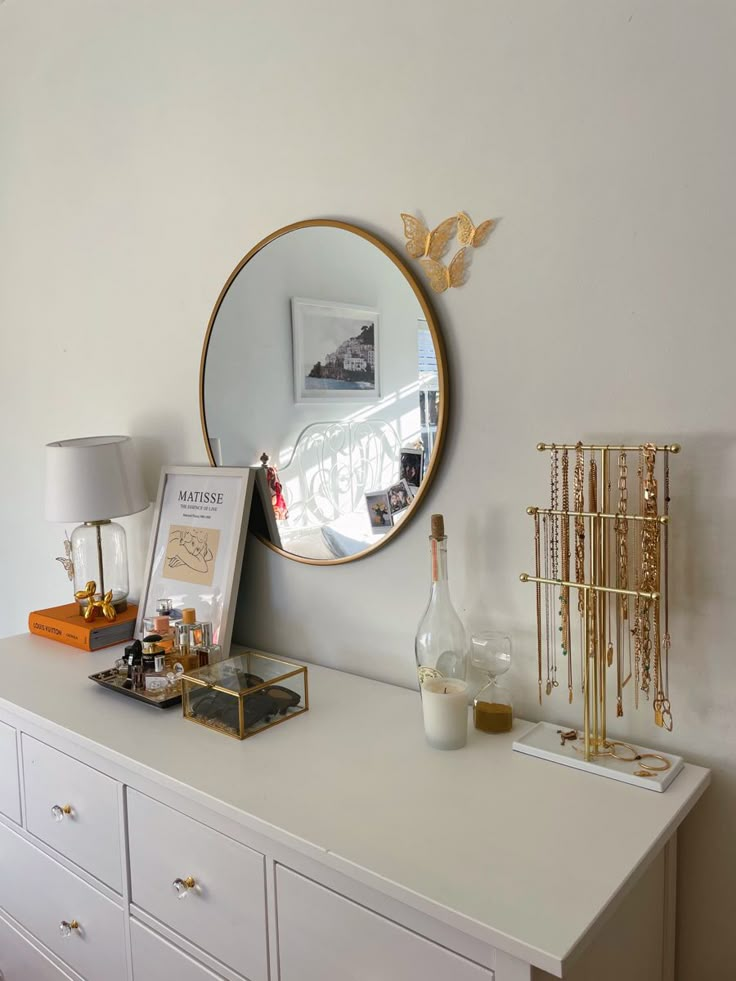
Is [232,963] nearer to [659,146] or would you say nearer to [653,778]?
[653,778]

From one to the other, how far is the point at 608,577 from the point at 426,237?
654 millimetres

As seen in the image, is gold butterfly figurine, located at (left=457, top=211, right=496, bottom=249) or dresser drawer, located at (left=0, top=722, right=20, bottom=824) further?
dresser drawer, located at (left=0, top=722, right=20, bottom=824)

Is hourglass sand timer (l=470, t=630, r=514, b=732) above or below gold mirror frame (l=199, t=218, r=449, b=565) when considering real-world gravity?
below

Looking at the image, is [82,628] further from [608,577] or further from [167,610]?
[608,577]

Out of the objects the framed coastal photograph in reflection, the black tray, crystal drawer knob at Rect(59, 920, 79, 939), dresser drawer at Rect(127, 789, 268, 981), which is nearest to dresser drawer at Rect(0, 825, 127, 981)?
crystal drawer knob at Rect(59, 920, 79, 939)

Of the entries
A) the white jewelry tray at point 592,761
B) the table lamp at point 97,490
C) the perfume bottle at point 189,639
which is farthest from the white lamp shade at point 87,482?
the white jewelry tray at point 592,761

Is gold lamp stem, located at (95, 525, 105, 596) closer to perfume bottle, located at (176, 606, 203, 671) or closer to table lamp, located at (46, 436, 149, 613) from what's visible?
table lamp, located at (46, 436, 149, 613)

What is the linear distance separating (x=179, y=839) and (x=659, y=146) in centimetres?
123

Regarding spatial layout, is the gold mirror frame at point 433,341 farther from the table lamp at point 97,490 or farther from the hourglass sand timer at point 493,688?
the table lamp at point 97,490

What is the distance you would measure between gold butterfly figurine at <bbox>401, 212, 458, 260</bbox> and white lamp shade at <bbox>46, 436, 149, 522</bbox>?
87cm

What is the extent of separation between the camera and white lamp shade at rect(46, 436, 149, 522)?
5.88 ft

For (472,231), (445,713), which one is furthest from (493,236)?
(445,713)

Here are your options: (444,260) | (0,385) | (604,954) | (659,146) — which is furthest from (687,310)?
(0,385)

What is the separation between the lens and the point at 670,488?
114 centimetres
